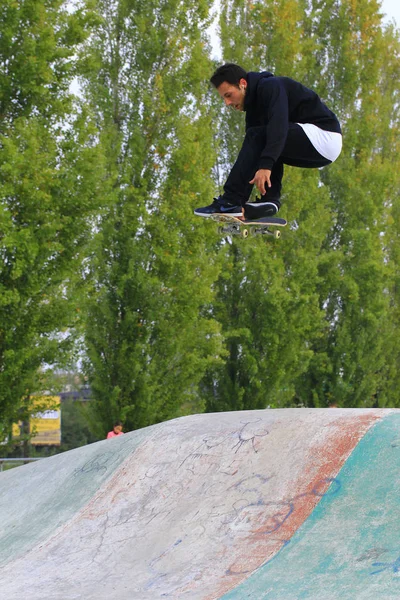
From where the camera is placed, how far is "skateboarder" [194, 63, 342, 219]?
5887 millimetres

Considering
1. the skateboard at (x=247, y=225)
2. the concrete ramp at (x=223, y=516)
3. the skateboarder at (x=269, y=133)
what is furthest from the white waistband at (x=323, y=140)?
the concrete ramp at (x=223, y=516)

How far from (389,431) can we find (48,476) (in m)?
3.55

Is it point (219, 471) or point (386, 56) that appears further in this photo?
point (386, 56)

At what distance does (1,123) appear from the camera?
14281 millimetres

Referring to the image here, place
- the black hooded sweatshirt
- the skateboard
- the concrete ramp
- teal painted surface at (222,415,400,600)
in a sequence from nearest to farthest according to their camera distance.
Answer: teal painted surface at (222,415,400,600), the concrete ramp, the black hooded sweatshirt, the skateboard

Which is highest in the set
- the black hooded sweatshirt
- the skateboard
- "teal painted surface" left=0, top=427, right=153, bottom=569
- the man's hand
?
the black hooded sweatshirt

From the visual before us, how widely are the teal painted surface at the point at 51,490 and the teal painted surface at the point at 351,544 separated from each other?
2.21 meters

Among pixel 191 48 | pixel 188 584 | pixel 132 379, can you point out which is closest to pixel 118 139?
pixel 191 48

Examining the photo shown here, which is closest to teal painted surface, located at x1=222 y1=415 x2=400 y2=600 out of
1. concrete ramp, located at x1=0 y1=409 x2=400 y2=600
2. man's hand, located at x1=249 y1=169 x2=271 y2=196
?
concrete ramp, located at x1=0 y1=409 x2=400 y2=600

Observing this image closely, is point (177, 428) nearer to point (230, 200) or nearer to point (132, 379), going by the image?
point (230, 200)

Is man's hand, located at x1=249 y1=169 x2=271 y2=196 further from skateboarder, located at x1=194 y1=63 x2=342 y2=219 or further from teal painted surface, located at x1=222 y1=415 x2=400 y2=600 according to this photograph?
teal painted surface, located at x1=222 y1=415 x2=400 y2=600

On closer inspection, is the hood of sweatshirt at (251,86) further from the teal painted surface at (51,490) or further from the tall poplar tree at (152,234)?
the tall poplar tree at (152,234)

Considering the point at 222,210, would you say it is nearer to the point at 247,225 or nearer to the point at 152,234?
the point at 247,225

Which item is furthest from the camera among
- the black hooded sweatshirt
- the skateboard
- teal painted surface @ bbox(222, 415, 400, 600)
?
the skateboard
